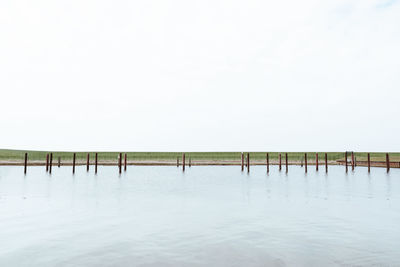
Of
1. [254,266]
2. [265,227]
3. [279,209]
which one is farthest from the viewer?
[279,209]

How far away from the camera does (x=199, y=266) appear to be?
25.1ft

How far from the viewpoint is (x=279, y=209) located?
55.5 feet

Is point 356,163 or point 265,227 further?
point 356,163

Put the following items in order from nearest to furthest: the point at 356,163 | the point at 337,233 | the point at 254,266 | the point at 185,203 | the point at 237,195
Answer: the point at 254,266 → the point at 337,233 → the point at 185,203 → the point at 237,195 → the point at 356,163

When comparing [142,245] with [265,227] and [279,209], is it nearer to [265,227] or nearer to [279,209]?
[265,227]

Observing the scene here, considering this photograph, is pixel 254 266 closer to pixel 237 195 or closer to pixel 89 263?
pixel 89 263

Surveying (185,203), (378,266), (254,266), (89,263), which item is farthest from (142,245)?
(185,203)

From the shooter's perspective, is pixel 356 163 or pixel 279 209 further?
pixel 356 163

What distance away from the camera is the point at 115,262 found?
26.1 feet

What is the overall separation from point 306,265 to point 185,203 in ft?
38.7

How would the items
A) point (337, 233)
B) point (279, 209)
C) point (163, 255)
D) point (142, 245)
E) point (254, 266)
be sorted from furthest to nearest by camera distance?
1. point (279, 209)
2. point (337, 233)
3. point (142, 245)
4. point (163, 255)
5. point (254, 266)

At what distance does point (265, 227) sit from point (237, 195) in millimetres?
10519

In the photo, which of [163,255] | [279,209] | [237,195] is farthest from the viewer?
[237,195]

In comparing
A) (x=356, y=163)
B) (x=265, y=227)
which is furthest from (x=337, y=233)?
(x=356, y=163)
